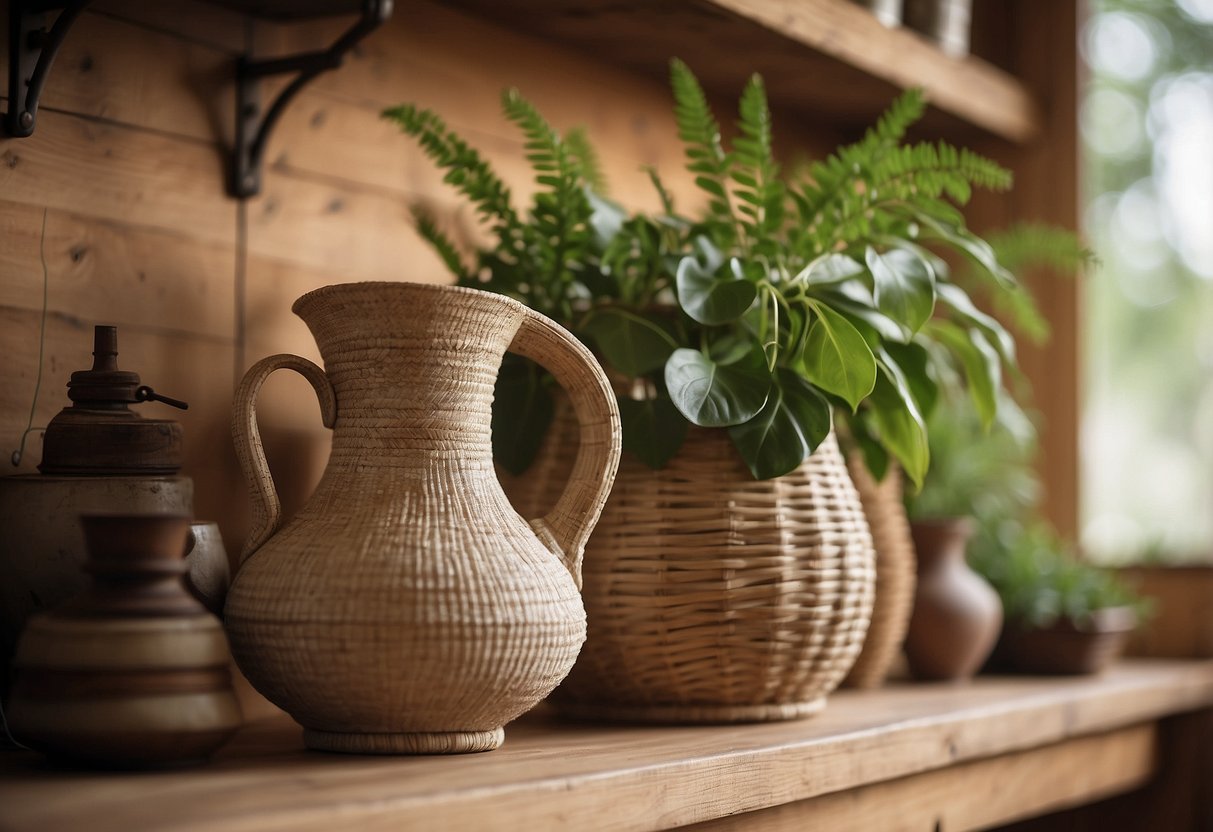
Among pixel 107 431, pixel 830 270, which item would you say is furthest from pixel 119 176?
pixel 830 270

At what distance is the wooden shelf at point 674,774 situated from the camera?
0.64m

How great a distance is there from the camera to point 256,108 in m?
1.09

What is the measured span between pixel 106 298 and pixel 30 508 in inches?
8.3

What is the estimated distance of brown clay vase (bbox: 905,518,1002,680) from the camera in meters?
1.39

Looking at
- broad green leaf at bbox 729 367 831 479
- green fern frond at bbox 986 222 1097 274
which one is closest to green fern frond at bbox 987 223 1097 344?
green fern frond at bbox 986 222 1097 274

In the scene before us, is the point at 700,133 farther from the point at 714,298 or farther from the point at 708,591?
the point at 708,591

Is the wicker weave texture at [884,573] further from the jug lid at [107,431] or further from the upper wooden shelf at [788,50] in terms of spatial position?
the jug lid at [107,431]

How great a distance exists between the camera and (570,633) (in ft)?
2.73

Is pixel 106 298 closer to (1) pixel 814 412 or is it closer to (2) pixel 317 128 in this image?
(2) pixel 317 128

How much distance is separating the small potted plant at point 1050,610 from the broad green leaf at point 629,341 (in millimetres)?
710

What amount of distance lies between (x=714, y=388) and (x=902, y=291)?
18cm

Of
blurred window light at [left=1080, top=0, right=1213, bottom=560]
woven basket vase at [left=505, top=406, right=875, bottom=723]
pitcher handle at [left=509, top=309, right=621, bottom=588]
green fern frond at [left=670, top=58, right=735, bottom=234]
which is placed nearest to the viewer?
pitcher handle at [left=509, top=309, right=621, bottom=588]

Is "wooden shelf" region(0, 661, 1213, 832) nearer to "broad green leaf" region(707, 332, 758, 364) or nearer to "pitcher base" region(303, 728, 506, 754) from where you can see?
"pitcher base" region(303, 728, 506, 754)

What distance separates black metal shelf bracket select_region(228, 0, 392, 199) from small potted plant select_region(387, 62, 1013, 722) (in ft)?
0.25
